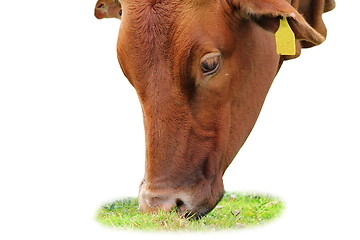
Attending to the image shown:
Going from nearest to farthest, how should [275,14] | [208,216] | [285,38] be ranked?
[275,14], [285,38], [208,216]

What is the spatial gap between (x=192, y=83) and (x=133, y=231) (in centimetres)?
125

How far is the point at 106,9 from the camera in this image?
7.20 m

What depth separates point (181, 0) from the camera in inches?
220

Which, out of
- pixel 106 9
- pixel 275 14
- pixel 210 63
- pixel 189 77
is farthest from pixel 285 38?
pixel 106 9

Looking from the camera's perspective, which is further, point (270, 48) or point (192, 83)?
point (270, 48)

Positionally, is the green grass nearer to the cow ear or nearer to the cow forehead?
the cow forehead

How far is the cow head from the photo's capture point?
18.3 ft

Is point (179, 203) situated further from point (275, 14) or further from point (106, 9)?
point (106, 9)

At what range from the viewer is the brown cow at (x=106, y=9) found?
23.5ft

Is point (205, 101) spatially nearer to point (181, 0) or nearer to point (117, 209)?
point (181, 0)

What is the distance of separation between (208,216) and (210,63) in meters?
1.56

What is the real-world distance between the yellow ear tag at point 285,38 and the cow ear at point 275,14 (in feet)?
0.12

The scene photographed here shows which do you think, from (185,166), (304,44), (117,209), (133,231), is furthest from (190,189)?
(304,44)

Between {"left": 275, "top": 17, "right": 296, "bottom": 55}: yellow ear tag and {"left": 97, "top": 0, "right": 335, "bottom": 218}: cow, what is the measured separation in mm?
17
